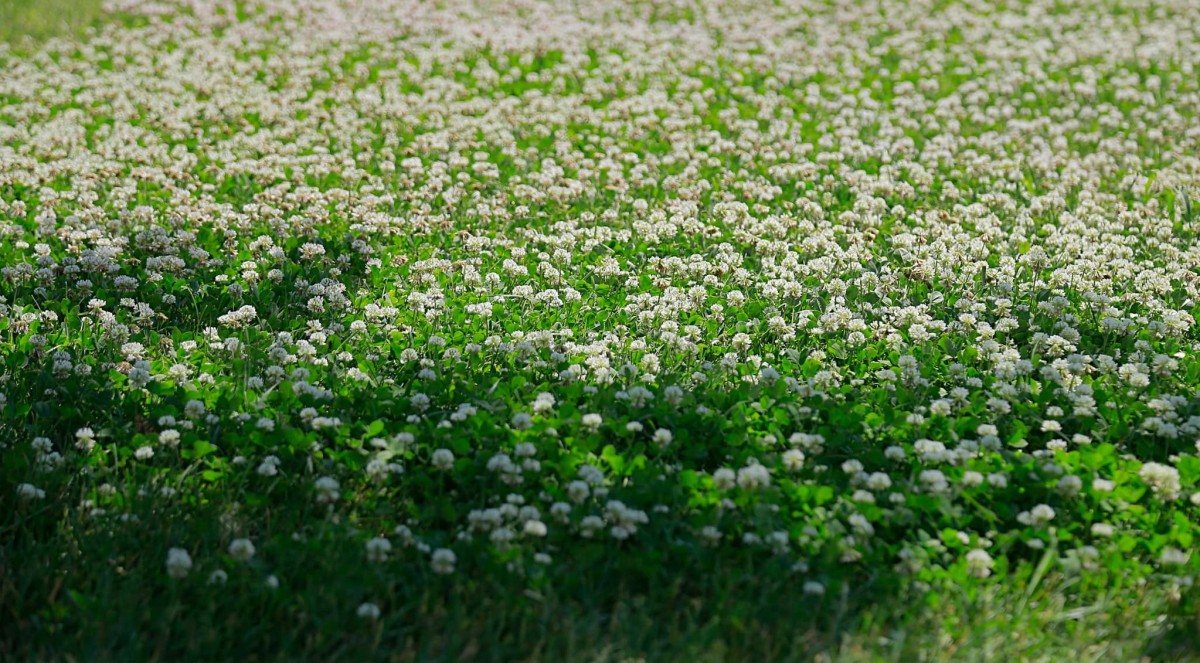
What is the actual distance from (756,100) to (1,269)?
23.0ft

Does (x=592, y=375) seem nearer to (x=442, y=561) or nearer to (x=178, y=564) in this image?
(x=442, y=561)

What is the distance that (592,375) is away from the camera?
558 cm

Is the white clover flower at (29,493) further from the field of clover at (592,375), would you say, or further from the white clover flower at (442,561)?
the white clover flower at (442,561)

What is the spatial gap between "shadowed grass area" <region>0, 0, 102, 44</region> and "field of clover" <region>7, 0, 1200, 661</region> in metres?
3.51

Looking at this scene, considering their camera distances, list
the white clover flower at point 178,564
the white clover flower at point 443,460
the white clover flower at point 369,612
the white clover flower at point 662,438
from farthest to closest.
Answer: the white clover flower at point 662,438
the white clover flower at point 443,460
the white clover flower at point 178,564
the white clover flower at point 369,612

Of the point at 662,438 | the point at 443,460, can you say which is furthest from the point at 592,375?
the point at 443,460

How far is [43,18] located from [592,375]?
40.4ft

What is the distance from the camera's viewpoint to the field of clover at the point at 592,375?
4.17 m

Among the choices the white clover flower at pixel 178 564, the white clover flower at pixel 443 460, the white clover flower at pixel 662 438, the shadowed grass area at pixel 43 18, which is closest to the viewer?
the white clover flower at pixel 178 564

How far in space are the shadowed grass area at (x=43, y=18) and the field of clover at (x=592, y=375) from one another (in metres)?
3.51

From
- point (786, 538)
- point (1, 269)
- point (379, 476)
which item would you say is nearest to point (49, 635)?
point (379, 476)

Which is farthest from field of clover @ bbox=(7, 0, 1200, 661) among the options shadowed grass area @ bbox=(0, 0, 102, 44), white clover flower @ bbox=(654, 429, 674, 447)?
Result: shadowed grass area @ bbox=(0, 0, 102, 44)

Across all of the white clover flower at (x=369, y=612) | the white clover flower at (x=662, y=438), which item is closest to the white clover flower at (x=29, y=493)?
the white clover flower at (x=369, y=612)

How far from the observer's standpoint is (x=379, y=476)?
470 centimetres
